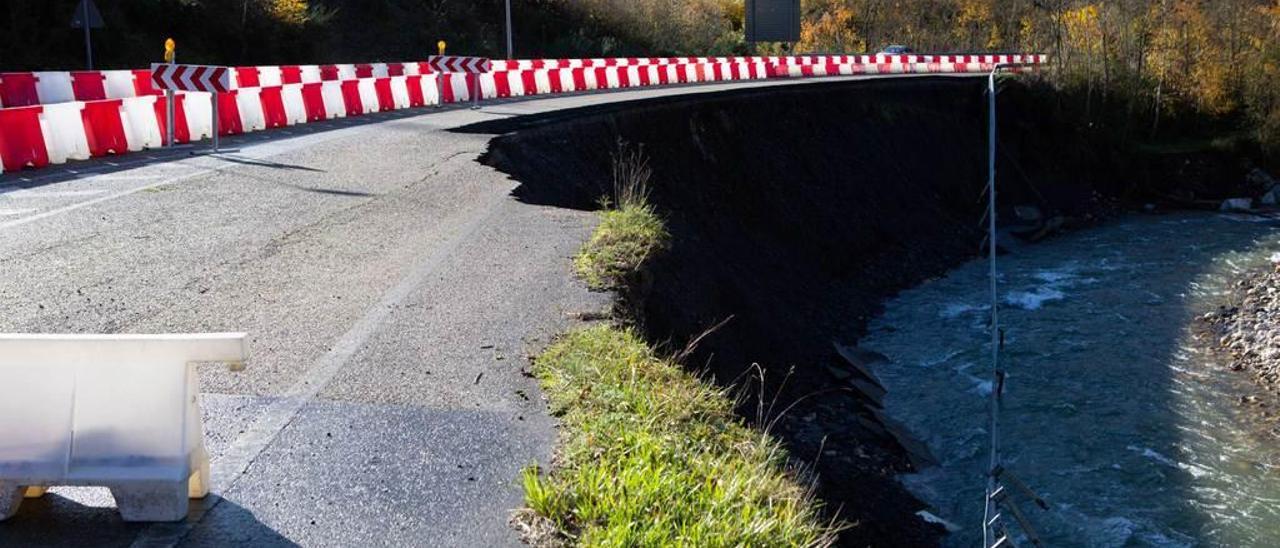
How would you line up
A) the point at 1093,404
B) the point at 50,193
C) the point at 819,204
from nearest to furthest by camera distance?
1. the point at 50,193
2. the point at 1093,404
3. the point at 819,204

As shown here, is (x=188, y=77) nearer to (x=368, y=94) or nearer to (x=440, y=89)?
(x=368, y=94)

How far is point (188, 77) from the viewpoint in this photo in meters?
17.3

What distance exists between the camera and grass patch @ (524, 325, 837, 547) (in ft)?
16.3

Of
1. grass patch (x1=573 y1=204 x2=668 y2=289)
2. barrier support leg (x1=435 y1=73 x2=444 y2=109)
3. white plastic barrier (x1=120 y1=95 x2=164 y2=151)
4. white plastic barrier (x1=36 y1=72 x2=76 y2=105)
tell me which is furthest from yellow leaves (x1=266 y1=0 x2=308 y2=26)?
grass patch (x1=573 y1=204 x2=668 y2=289)

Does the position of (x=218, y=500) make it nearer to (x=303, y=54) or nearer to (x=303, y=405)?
(x=303, y=405)

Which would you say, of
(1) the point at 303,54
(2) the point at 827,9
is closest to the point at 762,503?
(1) the point at 303,54

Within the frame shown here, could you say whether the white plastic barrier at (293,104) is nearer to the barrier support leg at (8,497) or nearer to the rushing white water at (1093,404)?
the rushing white water at (1093,404)

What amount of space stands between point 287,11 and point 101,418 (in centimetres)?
3486

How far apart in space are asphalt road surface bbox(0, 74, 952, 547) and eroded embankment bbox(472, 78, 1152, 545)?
1.39 metres

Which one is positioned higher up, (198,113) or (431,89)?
(198,113)

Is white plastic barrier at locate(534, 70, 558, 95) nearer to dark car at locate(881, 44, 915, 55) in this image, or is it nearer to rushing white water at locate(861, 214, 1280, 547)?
rushing white water at locate(861, 214, 1280, 547)

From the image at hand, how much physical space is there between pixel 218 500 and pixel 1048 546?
938 cm

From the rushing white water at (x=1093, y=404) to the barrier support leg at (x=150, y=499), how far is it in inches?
361

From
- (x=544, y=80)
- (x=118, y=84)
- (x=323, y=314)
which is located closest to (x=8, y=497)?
(x=323, y=314)
